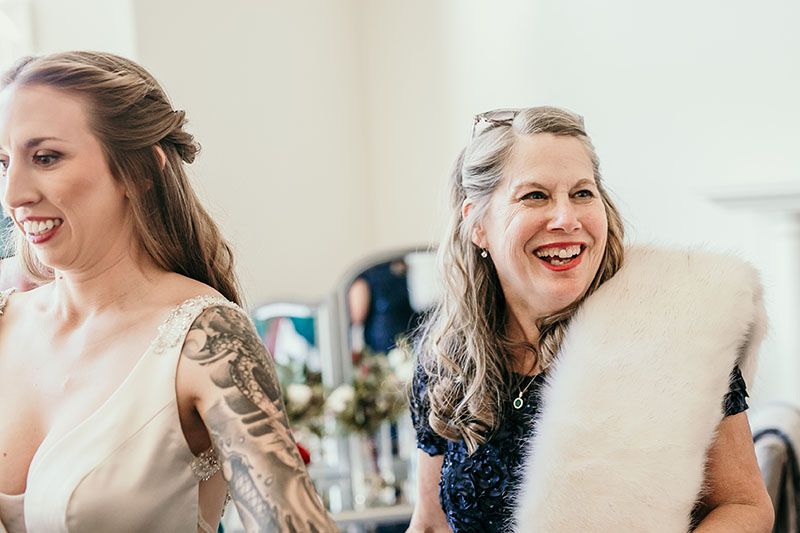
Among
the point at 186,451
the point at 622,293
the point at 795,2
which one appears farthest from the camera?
the point at 795,2

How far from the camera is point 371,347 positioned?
→ 11.7ft

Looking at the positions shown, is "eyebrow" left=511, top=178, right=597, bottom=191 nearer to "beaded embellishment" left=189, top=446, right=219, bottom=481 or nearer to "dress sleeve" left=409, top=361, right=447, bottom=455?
"dress sleeve" left=409, top=361, right=447, bottom=455

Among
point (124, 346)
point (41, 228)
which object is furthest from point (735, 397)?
point (41, 228)

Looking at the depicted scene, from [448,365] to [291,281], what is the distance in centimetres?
232

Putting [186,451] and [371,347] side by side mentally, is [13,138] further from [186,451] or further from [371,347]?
[371,347]

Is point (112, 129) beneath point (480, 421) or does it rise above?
above

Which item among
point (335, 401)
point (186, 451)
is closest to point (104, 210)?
point (186, 451)

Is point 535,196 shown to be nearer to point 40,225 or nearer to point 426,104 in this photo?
point 40,225

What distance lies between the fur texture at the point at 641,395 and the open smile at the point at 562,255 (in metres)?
0.08

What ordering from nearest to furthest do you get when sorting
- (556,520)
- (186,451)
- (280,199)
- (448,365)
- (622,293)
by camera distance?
(186,451), (556,520), (622,293), (448,365), (280,199)

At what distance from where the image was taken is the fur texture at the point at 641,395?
141 centimetres

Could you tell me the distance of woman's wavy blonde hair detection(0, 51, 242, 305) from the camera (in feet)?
3.86

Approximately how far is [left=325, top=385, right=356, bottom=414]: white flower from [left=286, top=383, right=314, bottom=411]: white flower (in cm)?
8

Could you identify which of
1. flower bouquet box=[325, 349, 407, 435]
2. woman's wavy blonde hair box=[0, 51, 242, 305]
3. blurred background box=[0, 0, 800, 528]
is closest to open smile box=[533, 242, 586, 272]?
woman's wavy blonde hair box=[0, 51, 242, 305]
